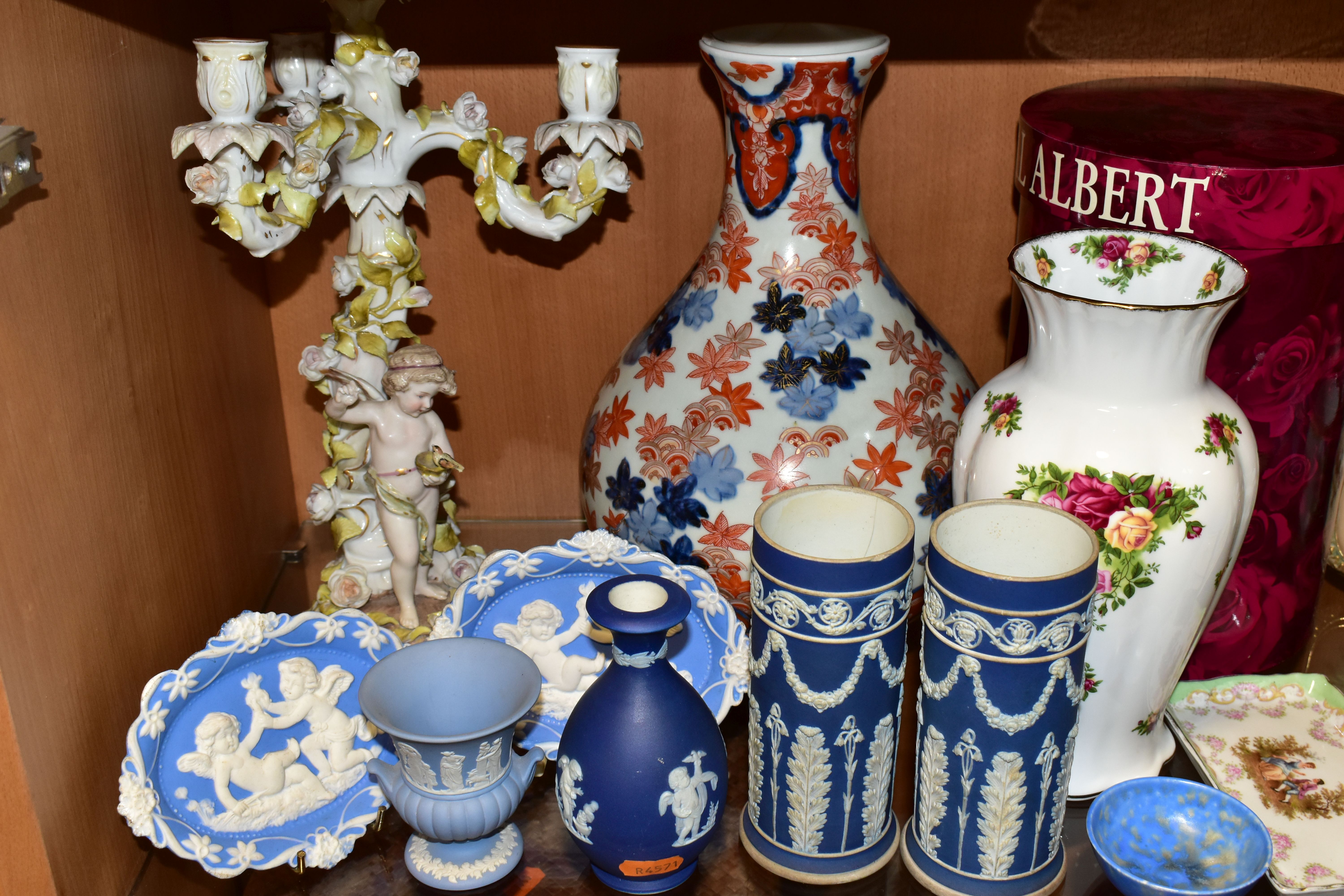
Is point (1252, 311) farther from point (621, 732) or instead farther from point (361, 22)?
point (361, 22)

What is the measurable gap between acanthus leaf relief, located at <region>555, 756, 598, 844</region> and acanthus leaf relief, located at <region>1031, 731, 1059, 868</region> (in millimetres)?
275

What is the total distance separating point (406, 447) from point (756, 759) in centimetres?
35

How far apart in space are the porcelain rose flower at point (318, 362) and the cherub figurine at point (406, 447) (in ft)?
0.04

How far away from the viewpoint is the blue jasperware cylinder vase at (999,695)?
736 mm

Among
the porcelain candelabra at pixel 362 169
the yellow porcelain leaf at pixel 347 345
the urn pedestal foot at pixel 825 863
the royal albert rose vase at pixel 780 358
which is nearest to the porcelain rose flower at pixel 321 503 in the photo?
the porcelain candelabra at pixel 362 169

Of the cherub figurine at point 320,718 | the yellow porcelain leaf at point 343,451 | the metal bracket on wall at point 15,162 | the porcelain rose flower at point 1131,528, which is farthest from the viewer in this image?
the yellow porcelain leaf at point 343,451

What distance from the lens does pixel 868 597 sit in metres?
0.76

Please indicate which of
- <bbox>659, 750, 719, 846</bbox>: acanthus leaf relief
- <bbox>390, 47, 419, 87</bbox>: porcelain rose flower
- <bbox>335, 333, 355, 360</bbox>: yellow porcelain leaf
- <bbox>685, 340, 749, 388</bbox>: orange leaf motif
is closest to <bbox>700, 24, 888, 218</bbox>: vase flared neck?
<bbox>685, 340, 749, 388</bbox>: orange leaf motif

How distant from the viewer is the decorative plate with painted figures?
0.83 m

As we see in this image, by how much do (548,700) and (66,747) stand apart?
1.09 feet

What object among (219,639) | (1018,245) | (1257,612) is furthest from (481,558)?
(1257,612)

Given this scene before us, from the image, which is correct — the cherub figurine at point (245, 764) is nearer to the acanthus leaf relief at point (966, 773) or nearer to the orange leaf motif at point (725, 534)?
the orange leaf motif at point (725, 534)

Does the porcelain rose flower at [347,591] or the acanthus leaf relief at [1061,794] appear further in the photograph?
the porcelain rose flower at [347,591]

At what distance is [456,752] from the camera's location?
78 cm
